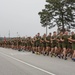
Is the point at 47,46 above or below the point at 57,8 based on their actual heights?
below

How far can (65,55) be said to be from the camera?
2077cm

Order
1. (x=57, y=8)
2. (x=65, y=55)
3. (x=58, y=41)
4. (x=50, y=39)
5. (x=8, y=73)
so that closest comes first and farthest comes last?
(x=8, y=73), (x=65, y=55), (x=58, y=41), (x=50, y=39), (x=57, y=8)

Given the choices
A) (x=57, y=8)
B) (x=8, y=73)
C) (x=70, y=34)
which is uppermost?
(x=57, y=8)

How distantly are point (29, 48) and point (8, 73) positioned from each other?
2322 centimetres

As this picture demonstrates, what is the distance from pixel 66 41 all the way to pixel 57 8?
1414 inches

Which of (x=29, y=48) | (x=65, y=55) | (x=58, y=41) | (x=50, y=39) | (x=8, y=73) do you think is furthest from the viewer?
(x=29, y=48)

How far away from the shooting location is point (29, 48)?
35844 mm

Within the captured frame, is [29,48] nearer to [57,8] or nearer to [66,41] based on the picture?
[66,41]

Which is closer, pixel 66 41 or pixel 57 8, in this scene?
pixel 66 41

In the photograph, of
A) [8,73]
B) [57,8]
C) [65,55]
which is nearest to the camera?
[8,73]

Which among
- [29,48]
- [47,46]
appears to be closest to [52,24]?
[29,48]

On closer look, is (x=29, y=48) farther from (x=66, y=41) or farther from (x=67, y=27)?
(x=67, y=27)

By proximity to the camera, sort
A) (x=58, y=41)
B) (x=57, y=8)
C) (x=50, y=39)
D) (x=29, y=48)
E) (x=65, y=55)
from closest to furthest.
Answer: (x=65, y=55), (x=58, y=41), (x=50, y=39), (x=29, y=48), (x=57, y=8)

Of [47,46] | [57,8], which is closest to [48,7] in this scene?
[57,8]
